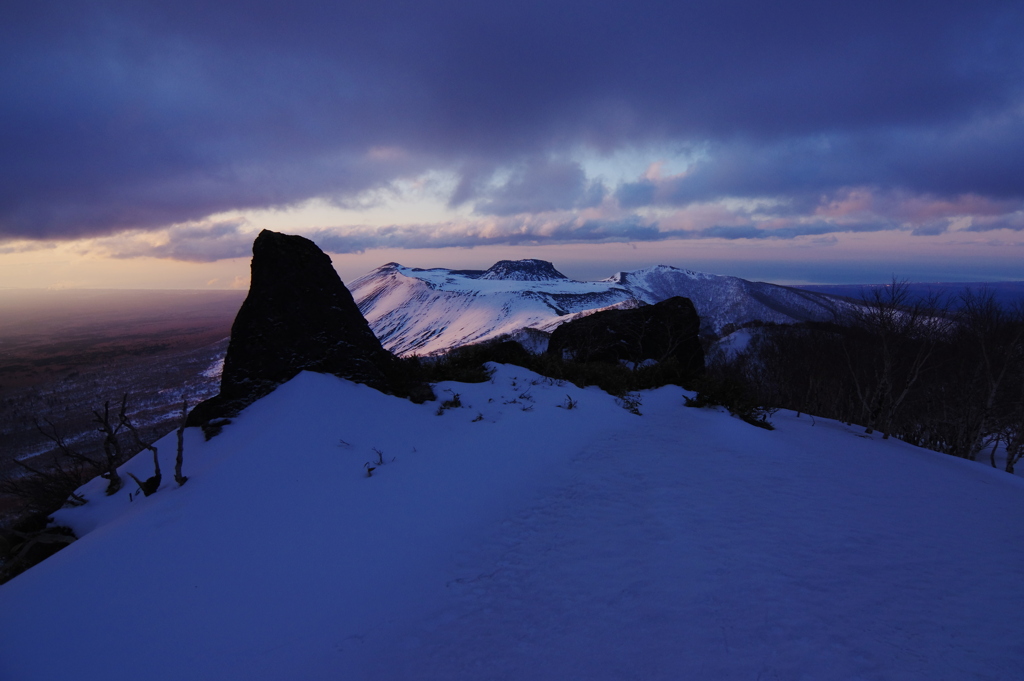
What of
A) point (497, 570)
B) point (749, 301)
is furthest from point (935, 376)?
point (749, 301)

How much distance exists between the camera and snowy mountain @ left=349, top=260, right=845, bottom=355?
107125mm

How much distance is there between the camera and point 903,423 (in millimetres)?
20578

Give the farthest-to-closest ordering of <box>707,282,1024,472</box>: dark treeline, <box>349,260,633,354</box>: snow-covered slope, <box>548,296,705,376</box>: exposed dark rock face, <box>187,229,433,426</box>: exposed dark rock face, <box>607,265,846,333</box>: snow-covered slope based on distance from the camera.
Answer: <box>607,265,846,333</box>: snow-covered slope, <box>349,260,633,354</box>: snow-covered slope, <box>548,296,705,376</box>: exposed dark rock face, <box>707,282,1024,472</box>: dark treeline, <box>187,229,433,426</box>: exposed dark rock face

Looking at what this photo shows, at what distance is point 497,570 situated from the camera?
3705 mm

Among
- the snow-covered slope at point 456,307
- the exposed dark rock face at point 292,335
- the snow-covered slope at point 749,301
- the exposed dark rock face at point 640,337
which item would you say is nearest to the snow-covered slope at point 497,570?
the exposed dark rock face at point 292,335

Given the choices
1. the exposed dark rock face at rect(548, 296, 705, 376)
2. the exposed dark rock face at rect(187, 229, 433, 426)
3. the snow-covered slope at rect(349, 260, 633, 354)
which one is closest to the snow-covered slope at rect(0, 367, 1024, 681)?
the exposed dark rock face at rect(187, 229, 433, 426)

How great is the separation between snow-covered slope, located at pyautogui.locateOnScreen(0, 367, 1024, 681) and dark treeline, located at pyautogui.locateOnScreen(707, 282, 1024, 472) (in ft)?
23.6

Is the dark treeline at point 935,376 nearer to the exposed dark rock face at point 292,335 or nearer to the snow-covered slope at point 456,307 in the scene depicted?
the exposed dark rock face at point 292,335

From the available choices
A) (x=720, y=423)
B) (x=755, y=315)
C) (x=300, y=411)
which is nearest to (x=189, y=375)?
(x=300, y=411)

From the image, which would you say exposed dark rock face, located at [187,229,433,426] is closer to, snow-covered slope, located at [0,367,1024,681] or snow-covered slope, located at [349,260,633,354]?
snow-covered slope, located at [0,367,1024,681]

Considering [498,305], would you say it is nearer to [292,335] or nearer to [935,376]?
[935,376]

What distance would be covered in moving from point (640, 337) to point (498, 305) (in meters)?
102

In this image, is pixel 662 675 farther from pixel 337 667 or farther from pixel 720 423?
pixel 720 423

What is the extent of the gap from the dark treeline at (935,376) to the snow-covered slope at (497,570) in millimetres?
7202
